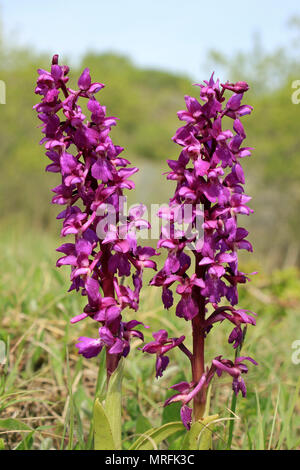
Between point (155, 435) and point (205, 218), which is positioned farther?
point (155, 435)

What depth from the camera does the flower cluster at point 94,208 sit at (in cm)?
190

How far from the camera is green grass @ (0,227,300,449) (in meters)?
2.57

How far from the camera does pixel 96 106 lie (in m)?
1.92

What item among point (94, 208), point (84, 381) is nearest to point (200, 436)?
point (94, 208)

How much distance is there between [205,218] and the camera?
6.37 feet

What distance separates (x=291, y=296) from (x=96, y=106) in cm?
448

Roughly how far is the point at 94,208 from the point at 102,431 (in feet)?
2.91

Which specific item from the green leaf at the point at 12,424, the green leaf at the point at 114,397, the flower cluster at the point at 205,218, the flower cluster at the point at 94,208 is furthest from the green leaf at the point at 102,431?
the green leaf at the point at 12,424

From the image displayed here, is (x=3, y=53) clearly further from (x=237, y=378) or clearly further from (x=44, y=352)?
(x=237, y=378)

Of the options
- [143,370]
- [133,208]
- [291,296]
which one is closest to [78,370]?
[143,370]

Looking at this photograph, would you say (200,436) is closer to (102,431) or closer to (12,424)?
(102,431)

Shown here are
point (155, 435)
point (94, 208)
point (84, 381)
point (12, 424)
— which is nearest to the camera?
point (94, 208)

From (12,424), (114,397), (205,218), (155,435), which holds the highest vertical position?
(205,218)

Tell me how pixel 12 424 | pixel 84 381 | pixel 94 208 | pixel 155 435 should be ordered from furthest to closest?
pixel 84 381 → pixel 12 424 → pixel 155 435 → pixel 94 208
